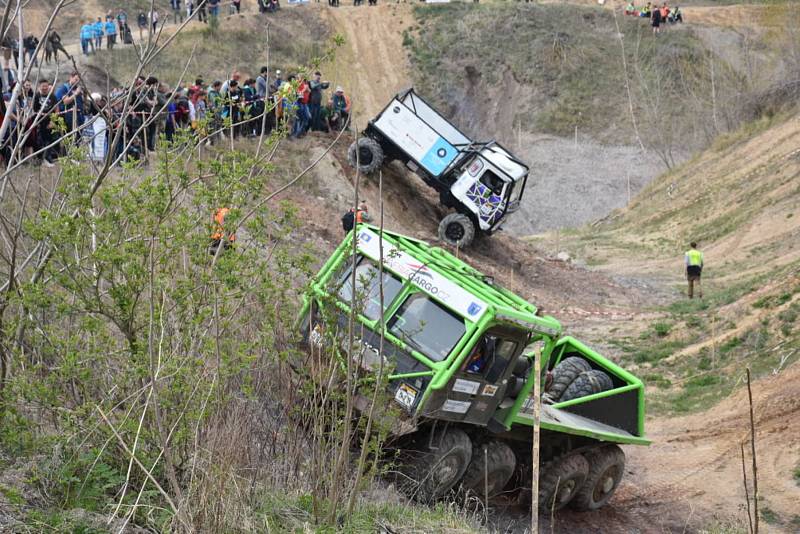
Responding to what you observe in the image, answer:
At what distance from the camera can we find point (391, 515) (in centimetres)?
783

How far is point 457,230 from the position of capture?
80.7ft

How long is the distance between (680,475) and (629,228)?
2471 cm

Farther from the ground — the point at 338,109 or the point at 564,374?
the point at 338,109

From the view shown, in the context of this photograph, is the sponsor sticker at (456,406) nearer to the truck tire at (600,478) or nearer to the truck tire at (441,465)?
the truck tire at (441,465)

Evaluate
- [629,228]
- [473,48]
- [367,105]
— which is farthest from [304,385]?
[473,48]

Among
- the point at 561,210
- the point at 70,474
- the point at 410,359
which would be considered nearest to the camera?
the point at 70,474

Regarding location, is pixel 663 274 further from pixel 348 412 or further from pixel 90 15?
pixel 90 15

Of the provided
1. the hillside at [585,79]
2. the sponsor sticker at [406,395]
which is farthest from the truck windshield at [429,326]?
the hillside at [585,79]

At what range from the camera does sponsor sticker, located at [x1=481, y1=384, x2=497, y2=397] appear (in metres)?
10.4

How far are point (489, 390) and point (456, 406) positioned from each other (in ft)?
1.43

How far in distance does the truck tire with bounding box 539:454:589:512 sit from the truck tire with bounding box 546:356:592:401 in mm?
848

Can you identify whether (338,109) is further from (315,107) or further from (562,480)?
(562,480)

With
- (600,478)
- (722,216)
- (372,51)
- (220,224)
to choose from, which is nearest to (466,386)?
(600,478)

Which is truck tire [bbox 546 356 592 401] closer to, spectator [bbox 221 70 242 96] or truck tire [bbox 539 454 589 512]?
truck tire [bbox 539 454 589 512]
